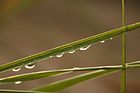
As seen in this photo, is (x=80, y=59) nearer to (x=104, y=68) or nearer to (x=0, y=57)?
(x=0, y=57)

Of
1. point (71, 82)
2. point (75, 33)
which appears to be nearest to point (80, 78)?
point (71, 82)

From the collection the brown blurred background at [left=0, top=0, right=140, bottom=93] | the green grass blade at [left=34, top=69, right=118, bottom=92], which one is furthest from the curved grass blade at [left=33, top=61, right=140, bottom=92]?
the brown blurred background at [left=0, top=0, right=140, bottom=93]

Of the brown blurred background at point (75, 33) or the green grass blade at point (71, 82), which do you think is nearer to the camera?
the green grass blade at point (71, 82)

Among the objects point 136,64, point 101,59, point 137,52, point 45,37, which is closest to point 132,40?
point 137,52

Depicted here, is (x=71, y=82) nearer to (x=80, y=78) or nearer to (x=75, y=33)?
(x=80, y=78)

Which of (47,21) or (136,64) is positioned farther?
(47,21)

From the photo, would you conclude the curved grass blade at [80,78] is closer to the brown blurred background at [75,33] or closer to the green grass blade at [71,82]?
the green grass blade at [71,82]

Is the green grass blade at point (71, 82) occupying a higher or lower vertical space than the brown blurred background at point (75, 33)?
lower

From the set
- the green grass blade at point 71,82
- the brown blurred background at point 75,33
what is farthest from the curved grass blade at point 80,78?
the brown blurred background at point 75,33
